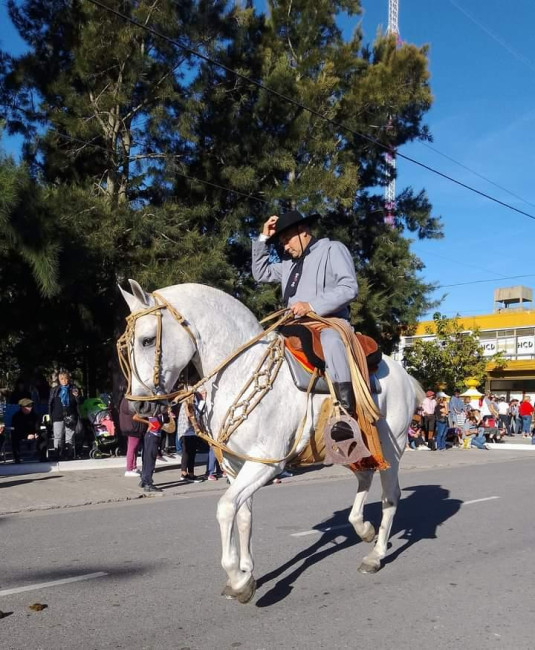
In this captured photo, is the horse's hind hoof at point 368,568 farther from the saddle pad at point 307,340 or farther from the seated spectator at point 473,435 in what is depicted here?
the seated spectator at point 473,435

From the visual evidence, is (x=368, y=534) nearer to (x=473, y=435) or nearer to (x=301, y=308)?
(x=301, y=308)

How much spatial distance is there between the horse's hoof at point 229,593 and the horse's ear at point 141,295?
79.8 inches

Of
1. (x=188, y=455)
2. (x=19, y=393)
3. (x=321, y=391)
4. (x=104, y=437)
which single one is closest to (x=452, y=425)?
(x=104, y=437)

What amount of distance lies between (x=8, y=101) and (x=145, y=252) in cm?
549

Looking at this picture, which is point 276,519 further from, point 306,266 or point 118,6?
point 118,6

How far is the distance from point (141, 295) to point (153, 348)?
36 cm

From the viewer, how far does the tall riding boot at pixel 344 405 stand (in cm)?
500

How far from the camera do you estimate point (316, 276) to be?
5359 millimetres

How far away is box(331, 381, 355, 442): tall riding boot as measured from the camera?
500cm

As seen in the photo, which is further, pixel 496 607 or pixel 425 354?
pixel 425 354

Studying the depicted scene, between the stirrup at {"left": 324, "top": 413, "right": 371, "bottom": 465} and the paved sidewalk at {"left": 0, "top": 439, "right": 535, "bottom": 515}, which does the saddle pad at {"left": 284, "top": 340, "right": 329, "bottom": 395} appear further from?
the paved sidewalk at {"left": 0, "top": 439, "right": 535, "bottom": 515}

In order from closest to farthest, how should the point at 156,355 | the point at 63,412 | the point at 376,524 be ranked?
1. the point at 156,355
2. the point at 376,524
3. the point at 63,412

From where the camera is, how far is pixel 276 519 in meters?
8.55

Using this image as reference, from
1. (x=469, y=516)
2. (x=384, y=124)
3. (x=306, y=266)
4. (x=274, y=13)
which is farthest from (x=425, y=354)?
(x=306, y=266)
